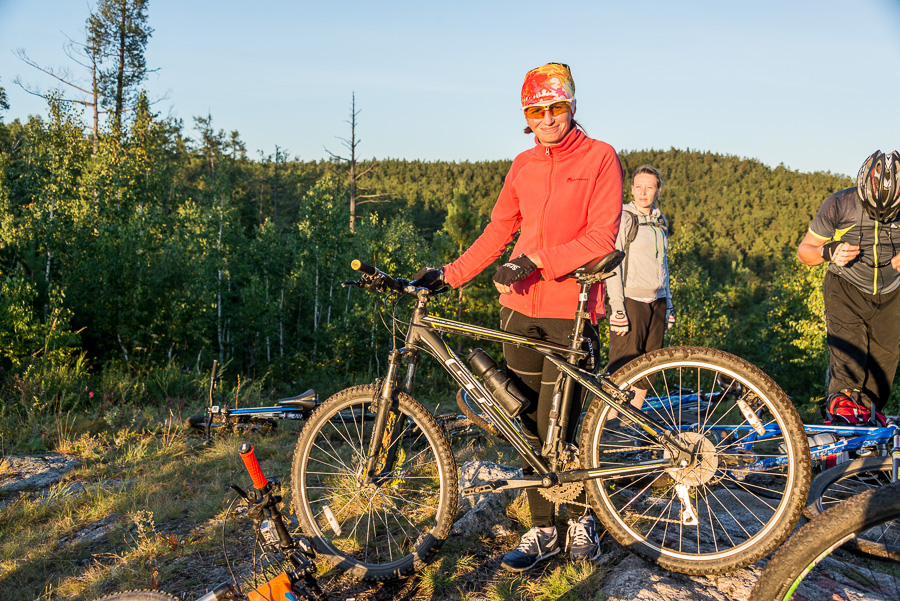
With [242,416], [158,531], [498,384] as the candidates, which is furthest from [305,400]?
[498,384]

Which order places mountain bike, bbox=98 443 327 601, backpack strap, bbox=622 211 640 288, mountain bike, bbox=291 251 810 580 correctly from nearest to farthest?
1. mountain bike, bbox=98 443 327 601
2. mountain bike, bbox=291 251 810 580
3. backpack strap, bbox=622 211 640 288

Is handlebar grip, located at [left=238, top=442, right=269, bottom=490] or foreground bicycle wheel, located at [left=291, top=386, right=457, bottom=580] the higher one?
handlebar grip, located at [left=238, top=442, right=269, bottom=490]

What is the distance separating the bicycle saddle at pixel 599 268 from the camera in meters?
2.38

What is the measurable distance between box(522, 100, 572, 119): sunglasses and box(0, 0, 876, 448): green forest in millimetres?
1207

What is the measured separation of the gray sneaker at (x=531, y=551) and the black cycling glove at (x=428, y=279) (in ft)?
4.18

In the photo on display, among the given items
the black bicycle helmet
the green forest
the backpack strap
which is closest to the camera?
the black bicycle helmet

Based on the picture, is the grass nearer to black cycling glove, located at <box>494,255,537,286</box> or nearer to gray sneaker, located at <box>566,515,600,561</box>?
gray sneaker, located at <box>566,515,600,561</box>

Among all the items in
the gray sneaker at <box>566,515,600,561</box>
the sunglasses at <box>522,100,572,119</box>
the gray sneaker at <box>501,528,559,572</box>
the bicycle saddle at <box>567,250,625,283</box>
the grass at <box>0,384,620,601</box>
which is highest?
the sunglasses at <box>522,100,572,119</box>

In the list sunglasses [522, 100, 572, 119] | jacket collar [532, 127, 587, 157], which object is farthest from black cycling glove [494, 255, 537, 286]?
sunglasses [522, 100, 572, 119]

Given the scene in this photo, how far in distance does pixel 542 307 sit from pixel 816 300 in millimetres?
23944

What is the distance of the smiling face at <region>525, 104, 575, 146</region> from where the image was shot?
252 cm

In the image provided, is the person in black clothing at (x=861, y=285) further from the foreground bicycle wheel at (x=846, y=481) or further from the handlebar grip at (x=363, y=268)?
the handlebar grip at (x=363, y=268)

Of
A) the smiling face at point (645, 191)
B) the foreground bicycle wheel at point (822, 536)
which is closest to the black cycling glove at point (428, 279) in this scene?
the foreground bicycle wheel at point (822, 536)

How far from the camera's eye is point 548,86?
2.48m
